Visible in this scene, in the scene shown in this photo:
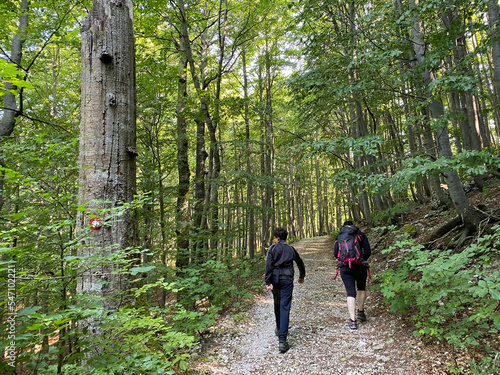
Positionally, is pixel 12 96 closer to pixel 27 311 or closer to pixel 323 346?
pixel 27 311

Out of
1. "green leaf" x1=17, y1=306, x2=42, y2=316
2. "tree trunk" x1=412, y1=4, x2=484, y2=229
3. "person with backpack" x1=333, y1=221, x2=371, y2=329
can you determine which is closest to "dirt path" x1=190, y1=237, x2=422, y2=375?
"person with backpack" x1=333, y1=221, x2=371, y2=329

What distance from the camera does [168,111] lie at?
693cm

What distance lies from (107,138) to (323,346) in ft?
14.0

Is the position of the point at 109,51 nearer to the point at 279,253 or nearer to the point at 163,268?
the point at 163,268

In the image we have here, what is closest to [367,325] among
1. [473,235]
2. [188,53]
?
[473,235]

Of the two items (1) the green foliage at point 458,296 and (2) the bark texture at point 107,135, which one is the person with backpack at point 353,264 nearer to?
(1) the green foliage at point 458,296

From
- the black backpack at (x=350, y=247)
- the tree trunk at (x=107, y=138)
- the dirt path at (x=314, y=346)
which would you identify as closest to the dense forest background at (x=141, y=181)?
the tree trunk at (x=107, y=138)

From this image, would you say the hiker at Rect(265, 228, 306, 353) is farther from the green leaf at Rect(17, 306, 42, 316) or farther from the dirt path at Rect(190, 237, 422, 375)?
the green leaf at Rect(17, 306, 42, 316)

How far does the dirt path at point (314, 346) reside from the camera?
336 cm

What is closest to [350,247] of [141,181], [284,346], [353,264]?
[353,264]

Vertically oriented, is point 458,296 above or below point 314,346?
above

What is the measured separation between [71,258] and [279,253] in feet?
10.8

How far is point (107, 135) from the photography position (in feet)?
7.72

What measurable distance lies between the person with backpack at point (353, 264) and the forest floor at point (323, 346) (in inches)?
13.6
